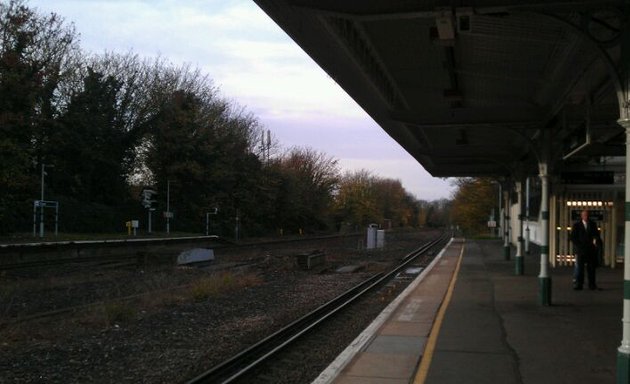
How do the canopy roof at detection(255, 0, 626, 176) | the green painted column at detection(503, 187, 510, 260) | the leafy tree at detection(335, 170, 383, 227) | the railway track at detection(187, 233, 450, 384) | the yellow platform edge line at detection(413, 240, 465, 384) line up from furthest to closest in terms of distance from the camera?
the leafy tree at detection(335, 170, 383, 227), the green painted column at detection(503, 187, 510, 260), the railway track at detection(187, 233, 450, 384), the canopy roof at detection(255, 0, 626, 176), the yellow platform edge line at detection(413, 240, 465, 384)

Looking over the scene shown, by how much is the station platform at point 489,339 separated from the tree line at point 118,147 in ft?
67.1

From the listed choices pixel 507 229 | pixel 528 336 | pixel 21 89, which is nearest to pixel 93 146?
pixel 21 89

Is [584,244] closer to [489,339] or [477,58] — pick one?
[477,58]

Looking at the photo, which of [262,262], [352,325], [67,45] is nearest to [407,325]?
[352,325]

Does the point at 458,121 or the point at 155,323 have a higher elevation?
the point at 458,121

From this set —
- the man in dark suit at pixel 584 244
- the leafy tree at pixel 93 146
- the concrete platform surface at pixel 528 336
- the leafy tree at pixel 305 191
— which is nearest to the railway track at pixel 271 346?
the concrete platform surface at pixel 528 336

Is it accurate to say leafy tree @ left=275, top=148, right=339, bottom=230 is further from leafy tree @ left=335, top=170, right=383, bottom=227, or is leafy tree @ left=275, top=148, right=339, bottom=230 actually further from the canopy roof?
the canopy roof

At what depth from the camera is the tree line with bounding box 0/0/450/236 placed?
3034 centimetres

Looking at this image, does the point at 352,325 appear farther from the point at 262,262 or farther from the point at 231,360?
the point at 262,262

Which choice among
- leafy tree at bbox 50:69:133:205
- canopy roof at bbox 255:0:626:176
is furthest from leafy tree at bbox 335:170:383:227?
canopy roof at bbox 255:0:626:176

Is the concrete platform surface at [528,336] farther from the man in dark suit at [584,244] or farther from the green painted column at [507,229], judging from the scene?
the green painted column at [507,229]

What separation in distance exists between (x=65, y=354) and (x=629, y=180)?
26.0 ft

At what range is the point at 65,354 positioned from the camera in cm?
951

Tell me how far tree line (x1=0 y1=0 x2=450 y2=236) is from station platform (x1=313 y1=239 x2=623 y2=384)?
20.4 metres
